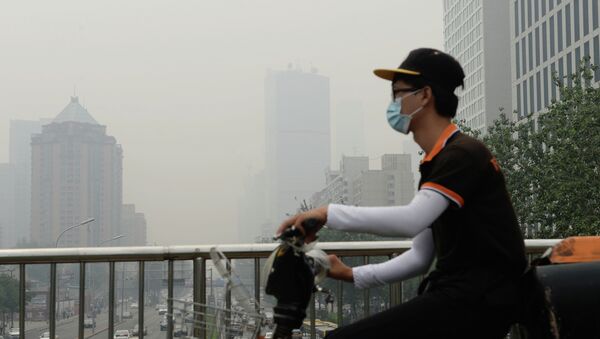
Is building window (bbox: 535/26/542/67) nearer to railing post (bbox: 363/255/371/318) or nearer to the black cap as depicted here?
railing post (bbox: 363/255/371/318)

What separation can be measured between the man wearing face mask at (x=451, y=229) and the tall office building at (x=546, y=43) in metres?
56.9

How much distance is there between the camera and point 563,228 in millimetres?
32656

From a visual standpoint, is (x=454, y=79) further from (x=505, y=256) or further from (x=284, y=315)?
(x=284, y=315)

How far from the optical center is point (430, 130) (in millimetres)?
2549

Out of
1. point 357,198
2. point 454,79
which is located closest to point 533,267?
point 454,79

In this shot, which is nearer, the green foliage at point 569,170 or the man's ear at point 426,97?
the man's ear at point 426,97

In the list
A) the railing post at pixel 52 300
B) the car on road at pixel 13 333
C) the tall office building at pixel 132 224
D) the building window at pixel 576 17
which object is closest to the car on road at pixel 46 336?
the railing post at pixel 52 300

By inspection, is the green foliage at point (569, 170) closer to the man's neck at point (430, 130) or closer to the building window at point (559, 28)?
the man's neck at point (430, 130)

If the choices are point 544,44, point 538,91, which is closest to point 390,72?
point 544,44

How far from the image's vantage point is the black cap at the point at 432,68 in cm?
250

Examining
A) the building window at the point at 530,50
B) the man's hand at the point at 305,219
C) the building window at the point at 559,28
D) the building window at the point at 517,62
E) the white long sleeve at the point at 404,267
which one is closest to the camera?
the man's hand at the point at 305,219

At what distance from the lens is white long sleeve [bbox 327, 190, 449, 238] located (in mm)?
2225

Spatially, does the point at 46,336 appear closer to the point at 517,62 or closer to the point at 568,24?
the point at 568,24

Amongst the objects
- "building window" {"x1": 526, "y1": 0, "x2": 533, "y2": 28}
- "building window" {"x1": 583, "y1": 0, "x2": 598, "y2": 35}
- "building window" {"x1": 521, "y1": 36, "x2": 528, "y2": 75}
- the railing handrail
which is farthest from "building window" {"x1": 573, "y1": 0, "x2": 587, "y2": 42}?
the railing handrail
